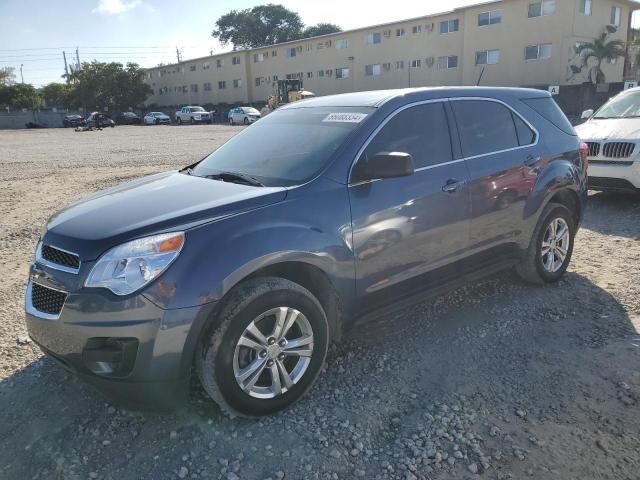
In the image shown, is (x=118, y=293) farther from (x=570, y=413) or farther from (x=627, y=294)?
(x=627, y=294)

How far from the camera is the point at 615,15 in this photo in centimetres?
3612

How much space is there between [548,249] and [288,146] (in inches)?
109

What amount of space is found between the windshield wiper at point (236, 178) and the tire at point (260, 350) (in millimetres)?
740

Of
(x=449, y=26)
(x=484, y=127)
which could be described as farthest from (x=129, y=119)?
(x=484, y=127)

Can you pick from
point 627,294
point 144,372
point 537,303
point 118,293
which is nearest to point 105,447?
point 144,372

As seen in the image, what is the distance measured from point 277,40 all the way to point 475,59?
1980 inches

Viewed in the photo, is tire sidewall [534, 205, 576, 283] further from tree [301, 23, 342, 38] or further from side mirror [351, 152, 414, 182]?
tree [301, 23, 342, 38]

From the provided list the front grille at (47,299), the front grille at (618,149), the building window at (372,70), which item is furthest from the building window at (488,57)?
the front grille at (47,299)

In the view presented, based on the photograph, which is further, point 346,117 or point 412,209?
point 346,117

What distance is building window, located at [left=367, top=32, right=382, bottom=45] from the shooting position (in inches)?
1746

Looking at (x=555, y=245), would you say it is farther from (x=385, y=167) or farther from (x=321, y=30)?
(x=321, y=30)

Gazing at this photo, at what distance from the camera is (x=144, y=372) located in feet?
8.36

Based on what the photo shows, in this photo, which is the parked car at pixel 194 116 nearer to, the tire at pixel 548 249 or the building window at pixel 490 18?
the building window at pixel 490 18

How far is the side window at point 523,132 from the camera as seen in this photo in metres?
4.44
